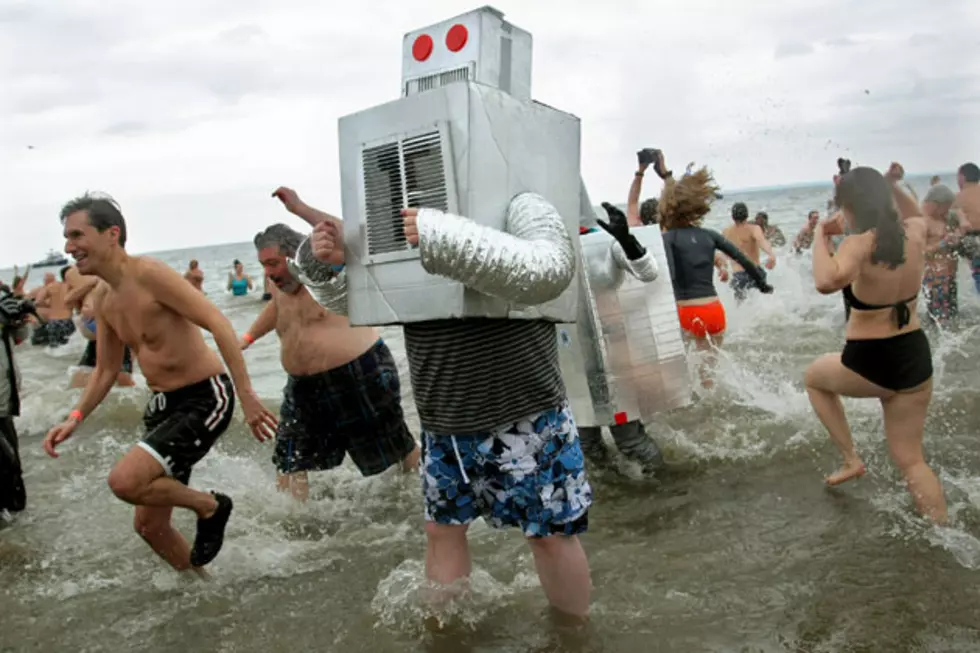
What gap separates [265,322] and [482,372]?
11.0 ft

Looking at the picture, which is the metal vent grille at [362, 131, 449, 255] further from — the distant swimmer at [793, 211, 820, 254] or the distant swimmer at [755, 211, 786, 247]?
the distant swimmer at [793, 211, 820, 254]

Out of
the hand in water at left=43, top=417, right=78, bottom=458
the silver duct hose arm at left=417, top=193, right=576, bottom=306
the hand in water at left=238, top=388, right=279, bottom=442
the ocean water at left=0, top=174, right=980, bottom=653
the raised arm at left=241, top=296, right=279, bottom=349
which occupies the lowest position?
the ocean water at left=0, top=174, right=980, bottom=653

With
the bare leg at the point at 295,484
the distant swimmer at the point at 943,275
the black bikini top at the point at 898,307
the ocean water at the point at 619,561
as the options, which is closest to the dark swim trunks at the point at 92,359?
the ocean water at the point at 619,561

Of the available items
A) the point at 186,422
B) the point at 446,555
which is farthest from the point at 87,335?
the point at 446,555

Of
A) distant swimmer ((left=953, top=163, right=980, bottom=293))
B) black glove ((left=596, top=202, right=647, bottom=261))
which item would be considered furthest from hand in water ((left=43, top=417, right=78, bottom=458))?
distant swimmer ((left=953, top=163, right=980, bottom=293))

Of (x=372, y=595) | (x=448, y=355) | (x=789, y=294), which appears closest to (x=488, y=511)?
(x=448, y=355)

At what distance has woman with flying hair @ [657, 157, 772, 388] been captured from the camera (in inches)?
252

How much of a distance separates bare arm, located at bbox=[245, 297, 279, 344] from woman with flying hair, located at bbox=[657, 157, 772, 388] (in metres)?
2.84

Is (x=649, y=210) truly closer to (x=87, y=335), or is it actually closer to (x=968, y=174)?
(x=968, y=174)

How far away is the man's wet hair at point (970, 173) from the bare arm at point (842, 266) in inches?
274

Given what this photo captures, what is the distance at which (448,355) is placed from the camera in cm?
284

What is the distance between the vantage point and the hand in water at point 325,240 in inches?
117

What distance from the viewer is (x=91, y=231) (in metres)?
4.17

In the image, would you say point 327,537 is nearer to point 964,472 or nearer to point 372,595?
point 372,595
